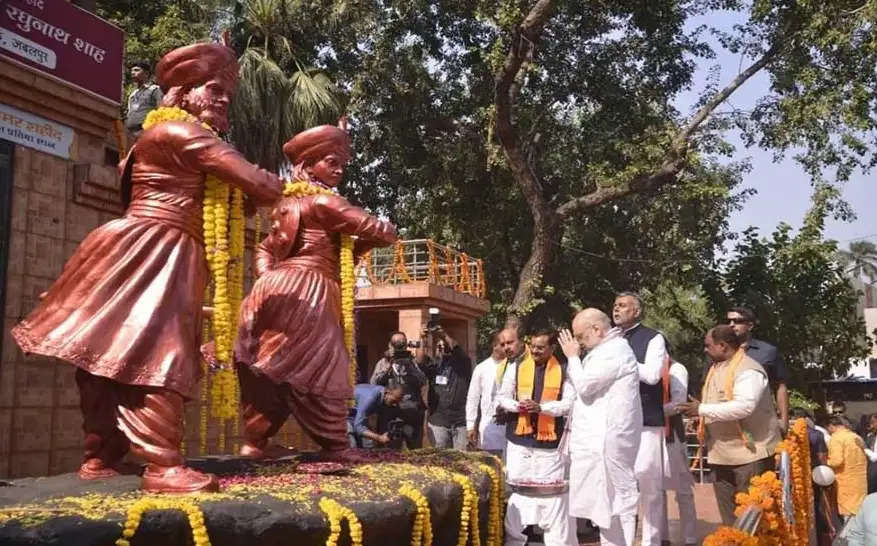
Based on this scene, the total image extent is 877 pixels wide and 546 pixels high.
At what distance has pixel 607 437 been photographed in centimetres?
489

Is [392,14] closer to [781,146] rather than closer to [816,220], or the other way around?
[781,146]

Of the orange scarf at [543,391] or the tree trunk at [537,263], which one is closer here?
the orange scarf at [543,391]

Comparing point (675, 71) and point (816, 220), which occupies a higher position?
point (675, 71)

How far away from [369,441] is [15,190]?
11.1 ft

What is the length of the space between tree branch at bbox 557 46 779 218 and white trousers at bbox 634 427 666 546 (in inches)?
384

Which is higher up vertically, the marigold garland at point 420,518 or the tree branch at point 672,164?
the tree branch at point 672,164

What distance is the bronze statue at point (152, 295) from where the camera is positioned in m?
3.41

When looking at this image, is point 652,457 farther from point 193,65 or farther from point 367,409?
point 193,65

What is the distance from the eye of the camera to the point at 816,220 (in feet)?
45.6

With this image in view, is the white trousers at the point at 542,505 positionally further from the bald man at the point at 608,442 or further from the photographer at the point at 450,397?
the photographer at the point at 450,397

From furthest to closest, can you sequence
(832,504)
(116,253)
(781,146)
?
(781,146) < (832,504) < (116,253)

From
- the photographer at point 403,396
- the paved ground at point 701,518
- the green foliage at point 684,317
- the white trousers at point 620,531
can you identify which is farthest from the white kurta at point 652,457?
the green foliage at point 684,317

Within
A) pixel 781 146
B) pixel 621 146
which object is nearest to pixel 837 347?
pixel 781 146

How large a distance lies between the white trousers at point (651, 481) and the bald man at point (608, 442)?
0.41 m
